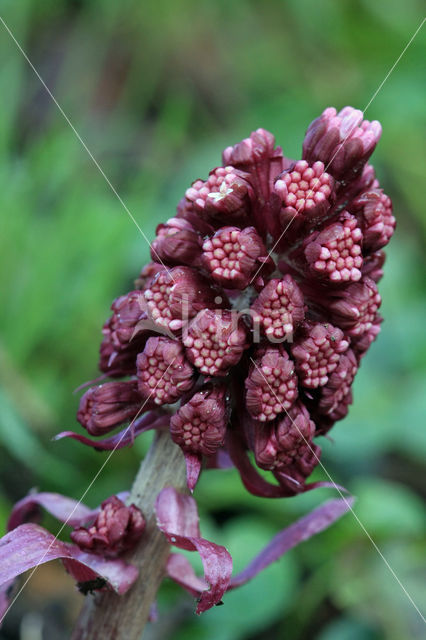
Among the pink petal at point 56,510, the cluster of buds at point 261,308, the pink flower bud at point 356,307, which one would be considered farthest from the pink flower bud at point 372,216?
the pink petal at point 56,510

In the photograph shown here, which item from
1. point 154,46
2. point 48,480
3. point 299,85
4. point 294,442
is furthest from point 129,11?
point 294,442

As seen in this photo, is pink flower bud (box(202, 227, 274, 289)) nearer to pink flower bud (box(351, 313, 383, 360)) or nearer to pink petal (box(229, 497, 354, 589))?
pink flower bud (box(351, 313, 383, 360))

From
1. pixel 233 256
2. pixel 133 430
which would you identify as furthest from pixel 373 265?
pixel 133 430

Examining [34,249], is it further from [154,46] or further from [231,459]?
[154,46]

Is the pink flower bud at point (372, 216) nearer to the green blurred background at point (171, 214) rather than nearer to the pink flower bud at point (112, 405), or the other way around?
the pink flower bud at point (112, 405)

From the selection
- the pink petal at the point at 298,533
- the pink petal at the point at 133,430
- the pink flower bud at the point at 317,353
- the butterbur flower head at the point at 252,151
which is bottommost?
the pink petal at the point at 298,533

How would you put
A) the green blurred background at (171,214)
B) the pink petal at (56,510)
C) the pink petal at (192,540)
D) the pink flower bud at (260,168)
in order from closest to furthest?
1. the pink petal at (192,540)
2. the pink flower bud at (260,168)
3. the pink petal at (56,510)
4. the green blurred background at (171,214)

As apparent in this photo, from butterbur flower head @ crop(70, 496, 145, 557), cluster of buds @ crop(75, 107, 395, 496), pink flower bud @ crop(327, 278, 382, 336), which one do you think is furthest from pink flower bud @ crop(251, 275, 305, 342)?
butterbur flower head @ crop(70, 496, 145, 557)
